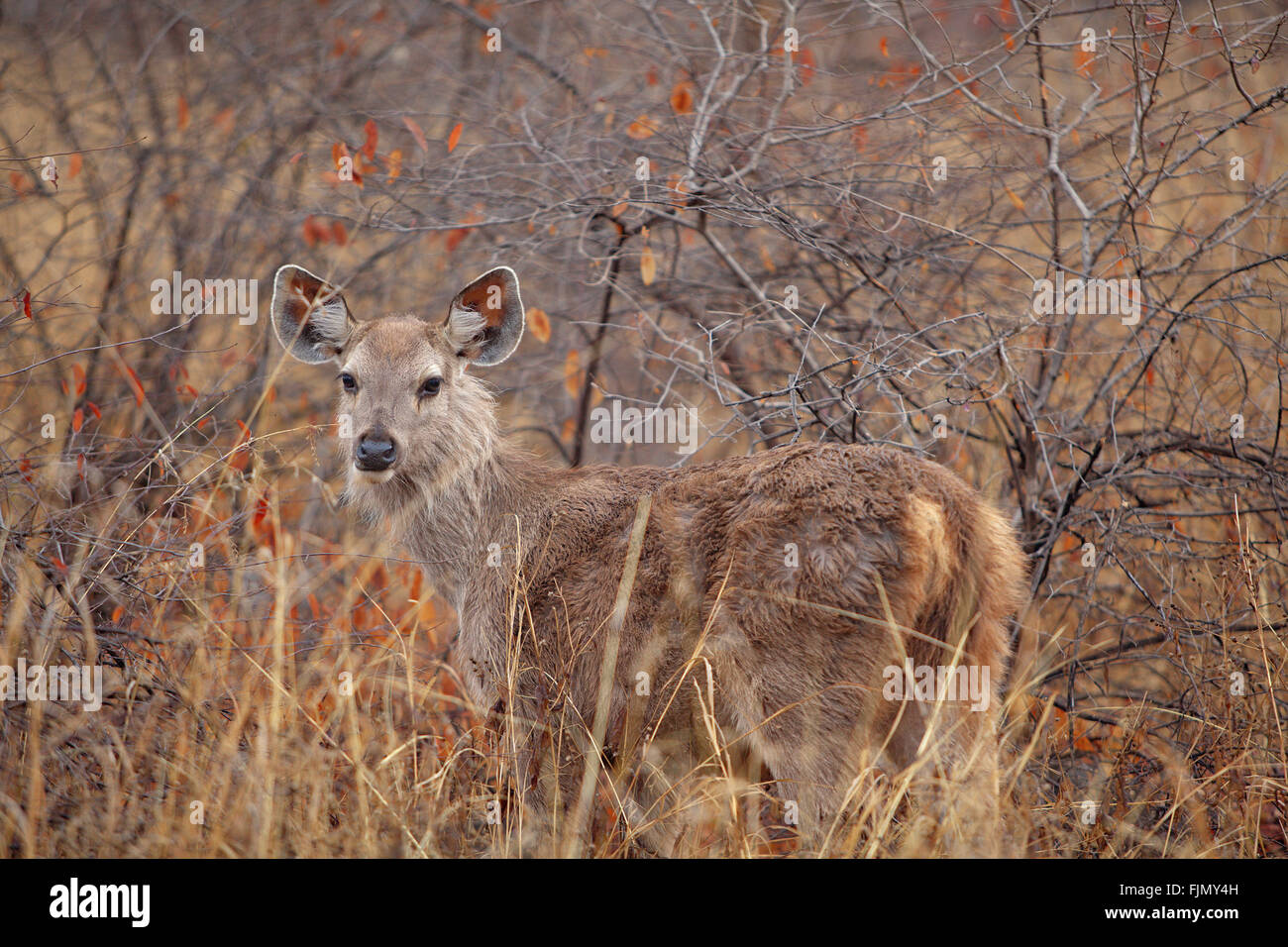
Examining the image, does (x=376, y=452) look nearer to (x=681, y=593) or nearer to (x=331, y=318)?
(x=331, y=318)

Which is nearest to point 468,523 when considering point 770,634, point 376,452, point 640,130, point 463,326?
point 376,452

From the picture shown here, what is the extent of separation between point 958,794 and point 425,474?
2.97m

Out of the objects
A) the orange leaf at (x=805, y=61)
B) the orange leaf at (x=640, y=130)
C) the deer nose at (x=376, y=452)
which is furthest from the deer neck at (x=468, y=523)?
the orange leaf at (x=805, y=61)

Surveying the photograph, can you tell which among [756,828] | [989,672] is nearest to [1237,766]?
[989,672]

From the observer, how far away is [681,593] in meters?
4.84

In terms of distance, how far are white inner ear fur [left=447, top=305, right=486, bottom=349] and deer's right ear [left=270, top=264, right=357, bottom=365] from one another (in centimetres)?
54

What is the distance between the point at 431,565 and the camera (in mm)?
5746

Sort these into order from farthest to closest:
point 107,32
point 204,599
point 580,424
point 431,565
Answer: point 107,32 < point 580,424 < point 431,565 < point 204,599

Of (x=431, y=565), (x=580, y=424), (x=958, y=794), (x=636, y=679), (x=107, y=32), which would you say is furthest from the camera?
(x=107, y=32)

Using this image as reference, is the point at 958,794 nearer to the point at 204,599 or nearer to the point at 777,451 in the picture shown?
the point at 777,451

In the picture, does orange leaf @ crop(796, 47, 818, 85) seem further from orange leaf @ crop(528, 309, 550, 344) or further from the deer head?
the deer head

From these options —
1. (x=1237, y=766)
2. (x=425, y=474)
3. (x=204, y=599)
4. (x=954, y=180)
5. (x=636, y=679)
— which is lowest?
(x=1237, y=766)

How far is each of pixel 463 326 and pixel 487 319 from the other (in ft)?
0.46
